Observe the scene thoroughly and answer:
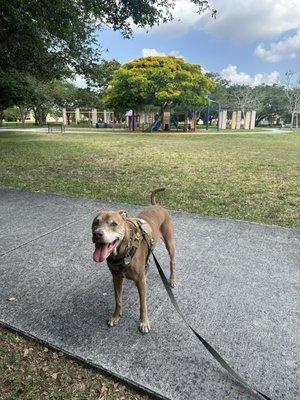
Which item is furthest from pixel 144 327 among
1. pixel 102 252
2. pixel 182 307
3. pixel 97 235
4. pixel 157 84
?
pixel 157 84

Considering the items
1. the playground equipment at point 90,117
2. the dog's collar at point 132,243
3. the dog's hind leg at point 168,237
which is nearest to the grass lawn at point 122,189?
the dog's collar at point 132,243

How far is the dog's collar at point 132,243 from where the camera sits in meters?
2.32

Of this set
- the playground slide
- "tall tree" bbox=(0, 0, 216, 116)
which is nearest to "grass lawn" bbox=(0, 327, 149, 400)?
"tall tree" bbox=(0, 0, 216, 116)

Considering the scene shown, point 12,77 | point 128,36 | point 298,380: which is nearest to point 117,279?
point 298,380

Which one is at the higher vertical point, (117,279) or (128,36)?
(128,36)

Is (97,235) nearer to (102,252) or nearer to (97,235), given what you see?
(97,235)

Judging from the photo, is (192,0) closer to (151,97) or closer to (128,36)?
(128,36)

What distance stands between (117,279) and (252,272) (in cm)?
154

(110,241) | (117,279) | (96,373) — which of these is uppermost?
(110,241)

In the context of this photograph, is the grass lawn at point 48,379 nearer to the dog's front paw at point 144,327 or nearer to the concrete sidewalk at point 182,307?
the concrete sidewalk at point 182,307

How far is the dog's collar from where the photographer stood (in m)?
2.32

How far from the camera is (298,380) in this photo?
2.10 m

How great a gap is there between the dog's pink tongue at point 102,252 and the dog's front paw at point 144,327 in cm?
73

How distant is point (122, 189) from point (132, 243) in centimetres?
466
